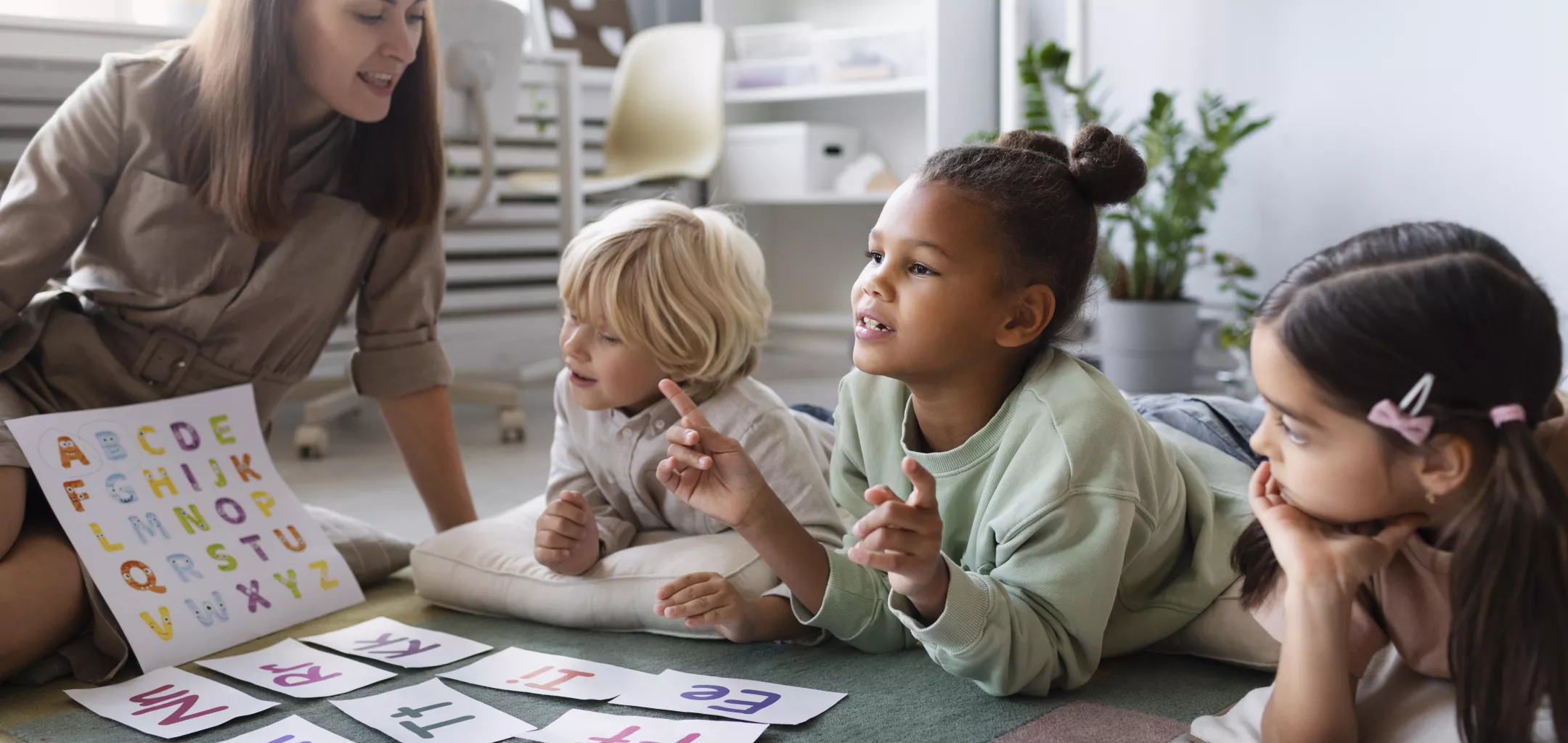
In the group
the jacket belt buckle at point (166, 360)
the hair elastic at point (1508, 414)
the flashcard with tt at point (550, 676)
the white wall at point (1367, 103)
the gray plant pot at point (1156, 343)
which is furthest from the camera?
the gray plant pot at point (1156, 343)

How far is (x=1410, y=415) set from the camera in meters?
0.82

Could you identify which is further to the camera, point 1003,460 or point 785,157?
point 785,157

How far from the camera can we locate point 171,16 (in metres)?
2.86

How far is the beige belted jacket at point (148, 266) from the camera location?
4.83ft

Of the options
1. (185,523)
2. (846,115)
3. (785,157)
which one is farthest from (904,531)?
(846,115)

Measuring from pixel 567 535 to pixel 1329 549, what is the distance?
2.73 feet

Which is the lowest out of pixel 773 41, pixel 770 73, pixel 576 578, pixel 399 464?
pixel 399 464

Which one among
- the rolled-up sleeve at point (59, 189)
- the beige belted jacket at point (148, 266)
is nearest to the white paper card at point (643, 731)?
the beige belted jacket at point (148, 266)

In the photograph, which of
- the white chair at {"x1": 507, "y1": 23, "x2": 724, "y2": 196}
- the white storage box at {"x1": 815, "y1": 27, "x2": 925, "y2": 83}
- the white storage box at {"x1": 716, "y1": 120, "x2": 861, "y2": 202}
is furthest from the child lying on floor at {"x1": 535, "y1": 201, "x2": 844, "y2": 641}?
the white storage box at {"x1": 716, "y1": 120, "x2": 861, "y2": 202}

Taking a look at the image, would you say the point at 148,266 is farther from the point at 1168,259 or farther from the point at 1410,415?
the point at 1168,259

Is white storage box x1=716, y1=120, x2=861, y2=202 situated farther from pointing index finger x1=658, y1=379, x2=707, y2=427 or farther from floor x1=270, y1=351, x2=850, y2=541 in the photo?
pointing index finger x1=658, y1=379, x2=707, y2=427

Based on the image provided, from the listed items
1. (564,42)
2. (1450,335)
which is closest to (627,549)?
(1450,335)

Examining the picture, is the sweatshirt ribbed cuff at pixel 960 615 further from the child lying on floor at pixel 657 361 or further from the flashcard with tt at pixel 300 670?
the flashcard with tt at pixel 300 670

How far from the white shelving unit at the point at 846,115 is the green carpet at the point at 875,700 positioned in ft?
8.77
